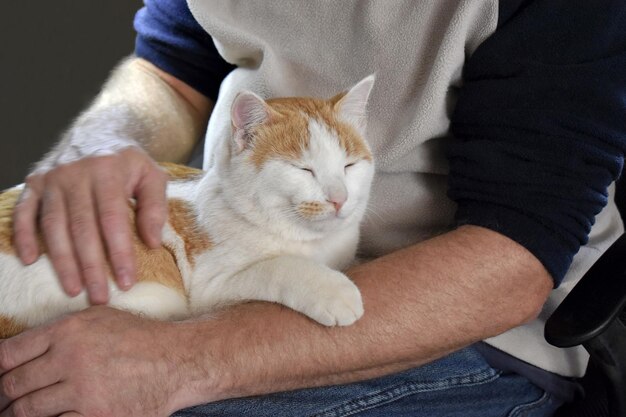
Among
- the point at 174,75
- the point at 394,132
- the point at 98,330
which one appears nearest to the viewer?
the point at 98,330

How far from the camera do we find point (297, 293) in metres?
0.79

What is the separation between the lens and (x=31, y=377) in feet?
2.43

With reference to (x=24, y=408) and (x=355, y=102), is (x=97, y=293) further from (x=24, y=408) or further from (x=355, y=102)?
(x=355, y=102)

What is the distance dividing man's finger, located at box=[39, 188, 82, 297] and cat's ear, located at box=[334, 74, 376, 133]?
0.36 m

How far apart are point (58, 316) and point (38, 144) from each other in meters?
1.30

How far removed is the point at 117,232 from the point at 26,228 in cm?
10

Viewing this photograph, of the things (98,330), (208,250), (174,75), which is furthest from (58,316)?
(174,75)

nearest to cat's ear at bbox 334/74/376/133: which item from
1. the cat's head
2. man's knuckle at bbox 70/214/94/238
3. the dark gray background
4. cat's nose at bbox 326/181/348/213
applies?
the cat's head

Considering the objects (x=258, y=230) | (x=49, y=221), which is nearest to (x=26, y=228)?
(x=49, y=221)

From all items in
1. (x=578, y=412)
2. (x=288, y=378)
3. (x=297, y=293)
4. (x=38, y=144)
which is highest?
(x=297, y=293)

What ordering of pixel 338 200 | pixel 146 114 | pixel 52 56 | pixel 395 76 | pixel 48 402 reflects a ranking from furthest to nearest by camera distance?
pixel 52 56
pixel 146 114
pixel 395 76
pixel 338 200
pixel 48 402

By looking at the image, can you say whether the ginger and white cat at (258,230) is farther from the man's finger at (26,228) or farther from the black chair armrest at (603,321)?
the black chair armrest at (603,321)

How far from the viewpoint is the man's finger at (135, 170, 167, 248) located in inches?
33.1

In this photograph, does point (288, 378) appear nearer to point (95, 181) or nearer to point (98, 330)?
point (98, 330)
